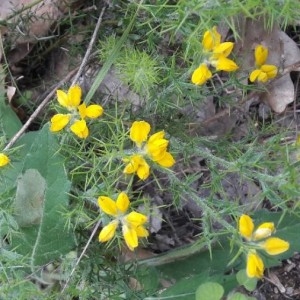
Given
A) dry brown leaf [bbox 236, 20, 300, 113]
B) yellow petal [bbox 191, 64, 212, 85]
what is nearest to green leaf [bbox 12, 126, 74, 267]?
yellow petal [bbox 191, 64, 212, 85]

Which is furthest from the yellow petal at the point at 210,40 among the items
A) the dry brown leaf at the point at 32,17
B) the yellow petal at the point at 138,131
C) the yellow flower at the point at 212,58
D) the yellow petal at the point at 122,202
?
the dry brown leaf at the point at 32,17

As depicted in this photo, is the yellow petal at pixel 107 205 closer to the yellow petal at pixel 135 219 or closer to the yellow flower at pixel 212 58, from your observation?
the yellow petal at pixel 135 219

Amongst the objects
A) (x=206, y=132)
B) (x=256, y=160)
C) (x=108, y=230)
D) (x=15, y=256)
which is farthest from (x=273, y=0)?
(x=15, y=256)

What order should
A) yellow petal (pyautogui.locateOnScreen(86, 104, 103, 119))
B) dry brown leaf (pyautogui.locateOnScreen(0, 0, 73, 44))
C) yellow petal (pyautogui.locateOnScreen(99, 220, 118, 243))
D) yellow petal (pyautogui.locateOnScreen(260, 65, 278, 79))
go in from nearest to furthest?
yellow petal (pyautogui.locateOnScreen(99, 220, 118, 243))
yellow petal (pyautogui.locateOnScreen(86, 104, 103, 119))
yellow petal (pyautogui.locateOnScreen(260, 65, 278, 79))
dry brown leaf (pyautogui.locateOnScreen(0, 0, 73, 44))

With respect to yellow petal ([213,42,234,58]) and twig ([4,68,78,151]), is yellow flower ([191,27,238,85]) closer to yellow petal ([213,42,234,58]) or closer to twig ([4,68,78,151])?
yellow petal ([213,42,234,58])

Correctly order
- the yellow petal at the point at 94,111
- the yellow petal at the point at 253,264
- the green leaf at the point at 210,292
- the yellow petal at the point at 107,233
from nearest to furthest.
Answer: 1. the yellow petal at the point at 253,264
2. the yellow petal at the point at 107,233
3. the yellow petal at the point at 94,111
4. the green leaf at the point at 210,292

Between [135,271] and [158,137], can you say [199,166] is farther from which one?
[158,137]

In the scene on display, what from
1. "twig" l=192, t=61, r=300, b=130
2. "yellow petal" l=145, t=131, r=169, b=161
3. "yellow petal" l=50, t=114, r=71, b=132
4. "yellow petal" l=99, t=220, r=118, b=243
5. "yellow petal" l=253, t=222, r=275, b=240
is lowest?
"twig" l=192, t=61, r=300, b=130
